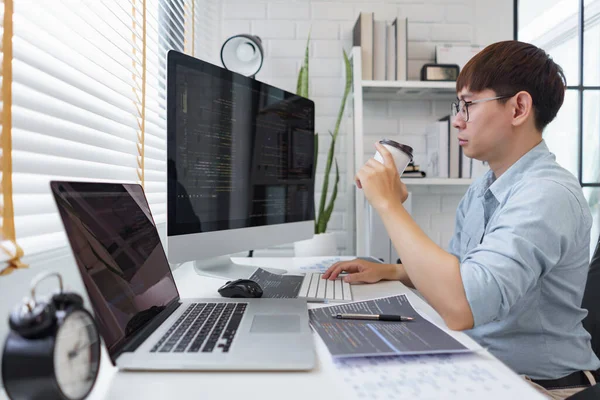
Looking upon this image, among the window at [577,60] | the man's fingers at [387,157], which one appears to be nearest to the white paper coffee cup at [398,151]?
the man's fingers at [387,157]

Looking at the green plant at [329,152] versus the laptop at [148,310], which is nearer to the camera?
the laptop at [148,310]

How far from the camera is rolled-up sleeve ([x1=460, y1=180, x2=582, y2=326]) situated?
74cm

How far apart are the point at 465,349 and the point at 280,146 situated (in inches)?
32.0

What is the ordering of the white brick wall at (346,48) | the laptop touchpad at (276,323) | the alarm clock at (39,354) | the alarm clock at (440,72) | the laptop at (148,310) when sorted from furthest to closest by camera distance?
the white brick wall at (346,48) < the alarm clock at (440,72) < the laptop touchpad at (276,323) < the laptop at (148,310) < the alarm clock at (39,354)

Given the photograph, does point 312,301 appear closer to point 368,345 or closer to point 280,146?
point 368,345

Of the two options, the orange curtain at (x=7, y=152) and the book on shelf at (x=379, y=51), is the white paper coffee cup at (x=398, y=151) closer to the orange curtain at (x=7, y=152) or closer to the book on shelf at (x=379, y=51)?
the orange curtain at (x=7, y=152)

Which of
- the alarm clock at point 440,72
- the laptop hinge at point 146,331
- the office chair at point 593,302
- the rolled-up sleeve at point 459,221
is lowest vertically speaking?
the office chair at point 593,302

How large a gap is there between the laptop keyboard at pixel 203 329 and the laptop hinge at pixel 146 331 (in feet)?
0.08

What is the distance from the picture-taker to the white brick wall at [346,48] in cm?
212

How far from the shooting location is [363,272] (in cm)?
108

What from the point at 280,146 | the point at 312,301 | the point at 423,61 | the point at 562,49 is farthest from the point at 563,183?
the point at 562,49

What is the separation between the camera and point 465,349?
23.0 inches

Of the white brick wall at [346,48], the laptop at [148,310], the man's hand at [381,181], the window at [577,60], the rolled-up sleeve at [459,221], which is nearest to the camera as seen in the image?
the laptop at [148,310]

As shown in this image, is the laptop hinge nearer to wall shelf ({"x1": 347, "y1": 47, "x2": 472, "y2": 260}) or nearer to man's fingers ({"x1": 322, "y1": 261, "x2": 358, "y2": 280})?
man's fingers ({"x1": 322, "y1": 261, "x2": 358, "y2": 280})
